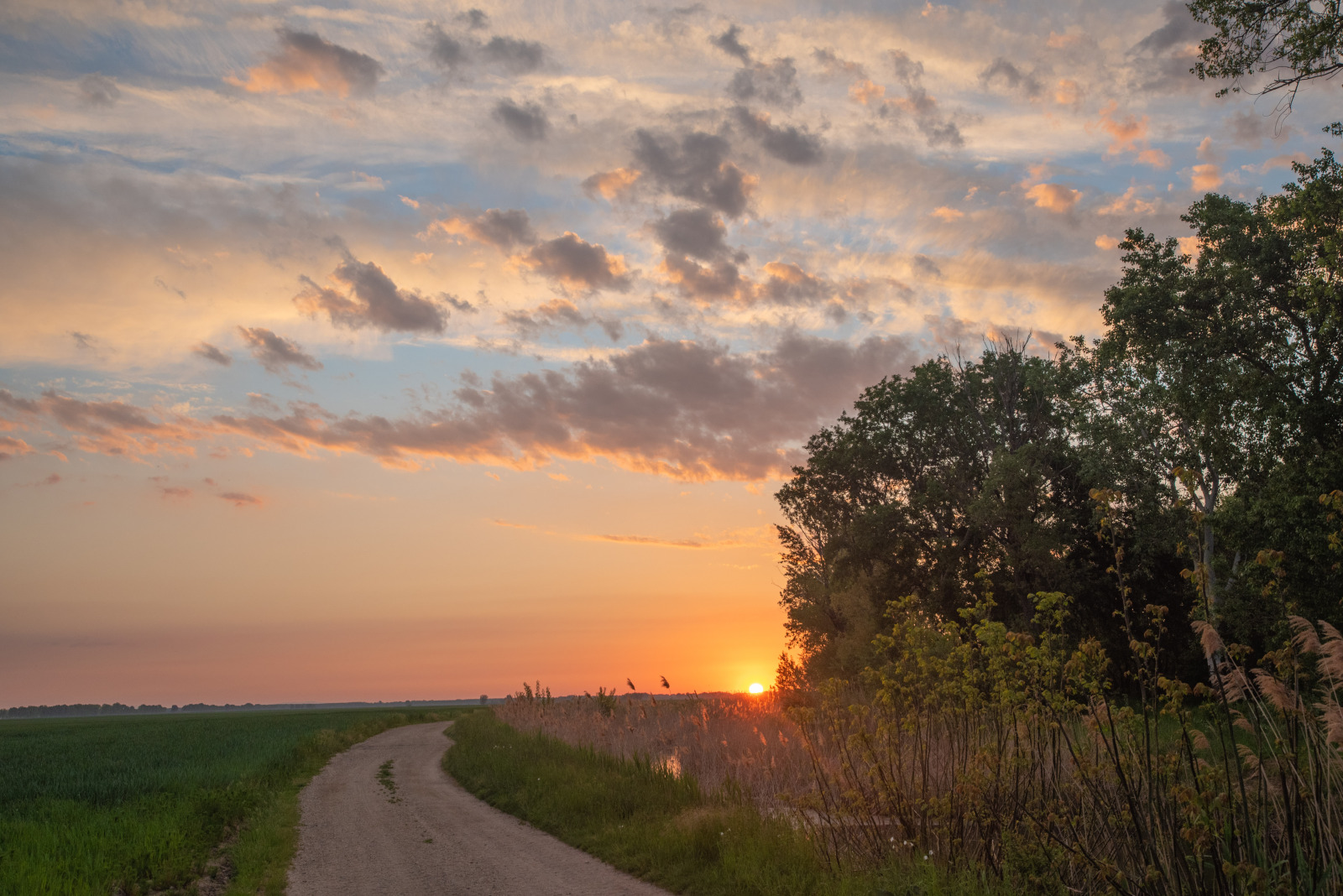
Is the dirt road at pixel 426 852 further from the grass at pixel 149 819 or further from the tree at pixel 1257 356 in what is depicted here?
the tree at pixel 1257 356

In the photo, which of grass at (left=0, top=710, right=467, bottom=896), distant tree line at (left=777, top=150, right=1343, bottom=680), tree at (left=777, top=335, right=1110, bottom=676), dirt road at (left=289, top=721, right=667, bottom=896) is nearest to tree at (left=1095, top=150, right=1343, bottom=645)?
distant tree line at (left=777, top=150, right=1343, bottom=680)

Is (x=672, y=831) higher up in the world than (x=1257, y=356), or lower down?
lower down

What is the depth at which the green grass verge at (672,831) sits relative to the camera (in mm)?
9531

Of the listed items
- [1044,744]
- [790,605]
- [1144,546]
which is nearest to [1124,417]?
[1144,546]

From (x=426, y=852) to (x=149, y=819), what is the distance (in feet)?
19.0

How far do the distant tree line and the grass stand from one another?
45.0 ft

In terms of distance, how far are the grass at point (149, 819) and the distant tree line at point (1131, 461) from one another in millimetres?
13706

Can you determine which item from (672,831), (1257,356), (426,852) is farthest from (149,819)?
(1257,356)

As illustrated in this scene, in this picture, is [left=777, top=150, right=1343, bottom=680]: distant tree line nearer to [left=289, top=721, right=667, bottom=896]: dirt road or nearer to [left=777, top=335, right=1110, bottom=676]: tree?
[left=777, top=335, right=1110, bottom=676]: tree

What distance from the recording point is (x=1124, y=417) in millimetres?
34969

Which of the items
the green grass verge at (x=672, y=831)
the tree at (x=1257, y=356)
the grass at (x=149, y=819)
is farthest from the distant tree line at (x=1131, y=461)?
the grass at (x=149, y=819)

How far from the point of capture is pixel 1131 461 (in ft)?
107

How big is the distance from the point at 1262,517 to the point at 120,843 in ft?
98.0

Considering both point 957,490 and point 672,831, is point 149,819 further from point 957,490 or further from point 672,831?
point 957,490
